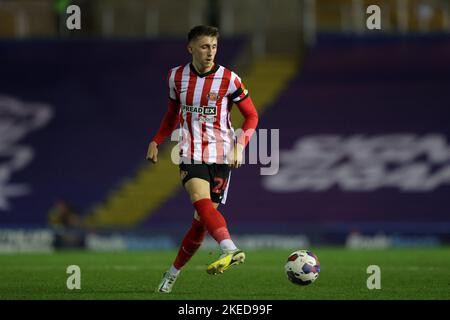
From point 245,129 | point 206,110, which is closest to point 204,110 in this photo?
point 206,110

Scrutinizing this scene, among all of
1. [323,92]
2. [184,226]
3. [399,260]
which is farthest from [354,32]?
[399,260]

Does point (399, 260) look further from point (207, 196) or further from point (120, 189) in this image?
point (120, 189)

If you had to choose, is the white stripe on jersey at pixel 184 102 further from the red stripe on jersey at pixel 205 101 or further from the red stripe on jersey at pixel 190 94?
the red stripe on jersey at pixel 205 101

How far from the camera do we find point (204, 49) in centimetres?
926

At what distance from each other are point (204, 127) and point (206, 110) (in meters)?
0.15

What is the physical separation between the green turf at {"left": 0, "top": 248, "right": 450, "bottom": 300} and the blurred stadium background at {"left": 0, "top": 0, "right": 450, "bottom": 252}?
6946 mm

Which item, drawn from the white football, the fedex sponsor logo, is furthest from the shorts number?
the white football

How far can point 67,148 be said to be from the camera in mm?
24531

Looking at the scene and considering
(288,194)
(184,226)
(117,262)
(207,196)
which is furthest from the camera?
(288,194)

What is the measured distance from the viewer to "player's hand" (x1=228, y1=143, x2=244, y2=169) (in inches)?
360

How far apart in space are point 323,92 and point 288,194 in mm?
2708

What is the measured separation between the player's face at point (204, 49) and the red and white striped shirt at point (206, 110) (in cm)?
19

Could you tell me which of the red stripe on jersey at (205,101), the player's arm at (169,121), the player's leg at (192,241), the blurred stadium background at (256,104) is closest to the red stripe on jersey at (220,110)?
the red stripe on jersey at (205,101)

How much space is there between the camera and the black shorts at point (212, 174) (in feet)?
30.5
